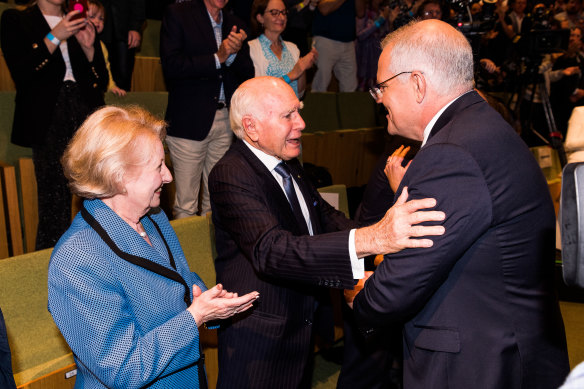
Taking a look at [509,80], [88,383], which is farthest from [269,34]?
[509,80]

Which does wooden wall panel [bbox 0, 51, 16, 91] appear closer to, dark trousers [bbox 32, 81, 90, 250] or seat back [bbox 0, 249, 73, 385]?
dark trousers [bbox 32, 81, 90, 250]

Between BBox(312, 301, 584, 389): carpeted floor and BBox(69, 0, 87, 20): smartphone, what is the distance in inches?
94.2

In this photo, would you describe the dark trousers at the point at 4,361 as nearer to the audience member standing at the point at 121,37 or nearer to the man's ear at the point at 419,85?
the man's ear at the point at 419,85

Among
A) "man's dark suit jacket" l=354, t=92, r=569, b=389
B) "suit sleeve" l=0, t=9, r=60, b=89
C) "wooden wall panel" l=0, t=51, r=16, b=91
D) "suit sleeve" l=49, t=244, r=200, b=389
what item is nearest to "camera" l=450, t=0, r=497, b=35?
"man's dark suit jacket" l=354, t=92, r=569, b=389

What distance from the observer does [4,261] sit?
1.91 metres

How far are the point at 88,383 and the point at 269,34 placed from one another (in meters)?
2.87

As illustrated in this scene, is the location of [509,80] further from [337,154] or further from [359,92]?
[337,154]

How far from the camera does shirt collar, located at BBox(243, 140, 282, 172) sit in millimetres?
1954

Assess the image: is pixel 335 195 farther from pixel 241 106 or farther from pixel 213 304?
pixel 213 304

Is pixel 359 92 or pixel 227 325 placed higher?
pixel 359 92

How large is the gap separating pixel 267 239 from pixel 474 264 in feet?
2.14

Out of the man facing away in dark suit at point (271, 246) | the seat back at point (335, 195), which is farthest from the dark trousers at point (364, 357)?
the seat back at point (335, 195)

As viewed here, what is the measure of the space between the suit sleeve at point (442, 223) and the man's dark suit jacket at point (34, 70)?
90.8 inches

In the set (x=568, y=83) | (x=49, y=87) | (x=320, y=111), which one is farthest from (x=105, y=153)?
(x=568, y=83)
